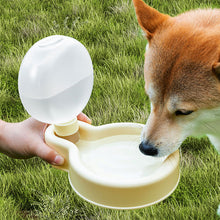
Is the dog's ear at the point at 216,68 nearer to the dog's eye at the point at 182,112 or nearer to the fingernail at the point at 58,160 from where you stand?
the dog's eye at the point at 182,112

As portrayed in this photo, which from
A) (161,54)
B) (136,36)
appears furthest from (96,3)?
(161,54)

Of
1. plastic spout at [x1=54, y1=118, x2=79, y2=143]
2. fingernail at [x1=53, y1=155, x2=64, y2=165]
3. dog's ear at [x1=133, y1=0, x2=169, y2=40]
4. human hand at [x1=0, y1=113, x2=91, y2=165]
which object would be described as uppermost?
dog's ear at [x1=133, y1=0, x2=169, y2=40]

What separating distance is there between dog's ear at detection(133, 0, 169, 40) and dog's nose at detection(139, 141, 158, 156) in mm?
671

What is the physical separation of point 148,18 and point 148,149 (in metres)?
0.80

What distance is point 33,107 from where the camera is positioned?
2258 millimetres

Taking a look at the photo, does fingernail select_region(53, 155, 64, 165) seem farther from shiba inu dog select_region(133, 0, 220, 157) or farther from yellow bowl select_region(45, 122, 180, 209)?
shiba inu dog select_region(133, 0, 220, 157)

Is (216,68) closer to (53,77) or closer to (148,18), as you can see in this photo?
(148,18)

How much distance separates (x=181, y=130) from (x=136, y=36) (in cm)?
210

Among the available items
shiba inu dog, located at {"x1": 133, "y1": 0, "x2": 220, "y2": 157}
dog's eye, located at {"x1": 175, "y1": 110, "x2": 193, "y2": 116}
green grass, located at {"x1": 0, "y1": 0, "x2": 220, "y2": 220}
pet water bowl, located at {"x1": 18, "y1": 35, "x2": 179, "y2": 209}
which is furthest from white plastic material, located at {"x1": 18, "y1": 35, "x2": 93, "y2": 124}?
green grass, located at {"x1": 0, "y1": 0, "x2": 220, "y2": 220}

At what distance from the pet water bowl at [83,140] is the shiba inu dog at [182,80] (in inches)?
6.2

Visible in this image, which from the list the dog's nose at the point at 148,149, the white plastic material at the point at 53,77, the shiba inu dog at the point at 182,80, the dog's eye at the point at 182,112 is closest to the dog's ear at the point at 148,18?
the shiba inu dog at the point at 182,80

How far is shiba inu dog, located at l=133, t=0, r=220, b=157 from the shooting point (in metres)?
2.09

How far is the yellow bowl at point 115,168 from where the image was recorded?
2012mm

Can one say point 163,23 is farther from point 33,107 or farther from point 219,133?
point 33,107
